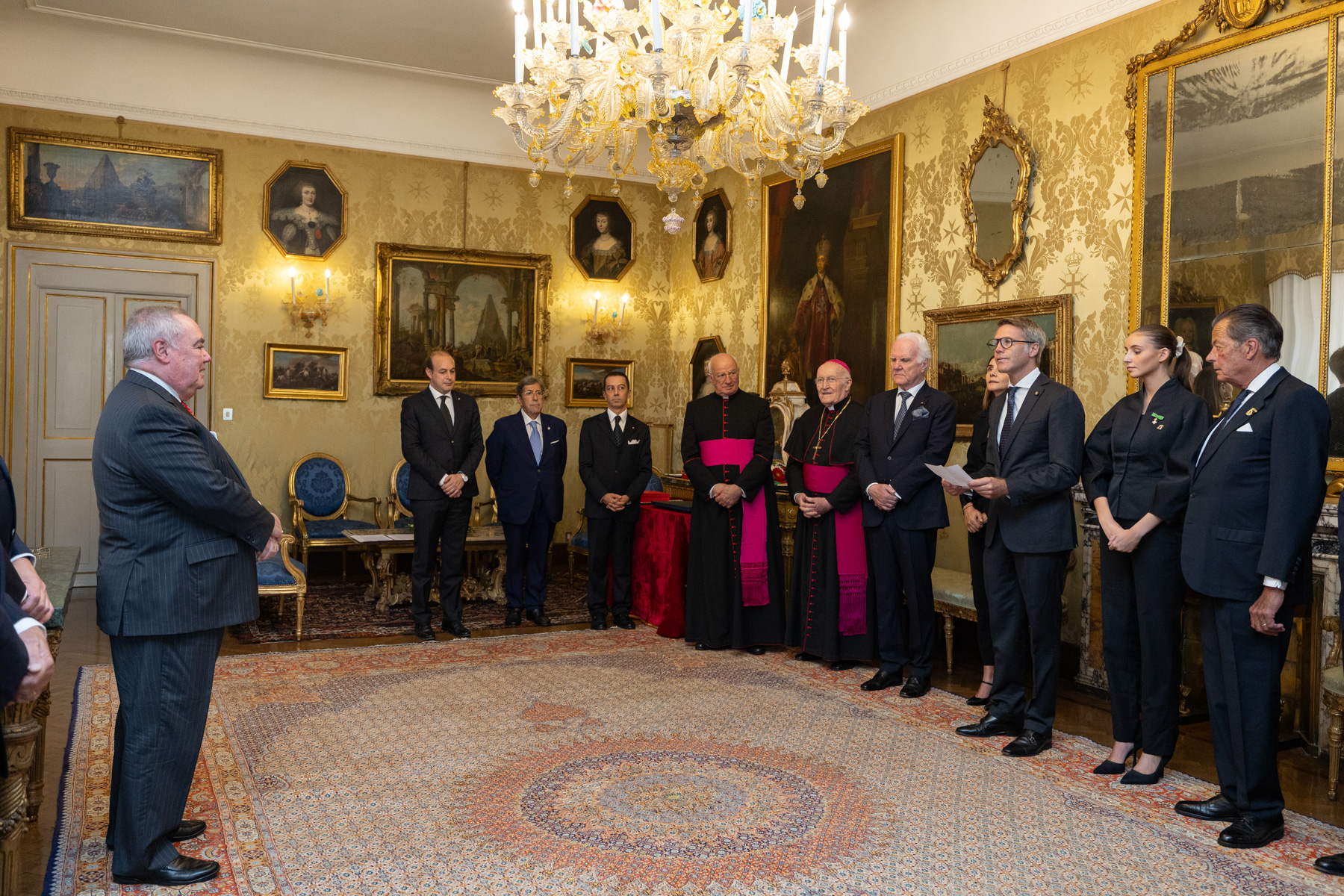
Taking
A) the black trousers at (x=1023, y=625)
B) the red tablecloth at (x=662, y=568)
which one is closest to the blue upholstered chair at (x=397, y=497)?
the red tablecloth at (x=662, y=568)

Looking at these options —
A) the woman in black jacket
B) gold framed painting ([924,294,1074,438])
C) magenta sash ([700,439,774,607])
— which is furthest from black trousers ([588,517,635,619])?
the woman in black jacket

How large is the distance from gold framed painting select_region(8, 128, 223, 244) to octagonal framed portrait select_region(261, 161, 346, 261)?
1.49 ft

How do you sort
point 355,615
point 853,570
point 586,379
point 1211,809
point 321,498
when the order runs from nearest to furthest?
1. point 1211,809
2. point 853,570
3. point 355,615
4. point 321,498
5. point 586,379

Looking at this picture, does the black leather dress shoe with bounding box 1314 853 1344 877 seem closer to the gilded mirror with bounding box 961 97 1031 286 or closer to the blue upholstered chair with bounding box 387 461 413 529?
the gilded mirror with bounding box 961 97 1031 286

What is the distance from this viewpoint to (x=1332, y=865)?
3256 millimetres

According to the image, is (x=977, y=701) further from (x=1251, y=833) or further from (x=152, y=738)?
(x=152, y=738)

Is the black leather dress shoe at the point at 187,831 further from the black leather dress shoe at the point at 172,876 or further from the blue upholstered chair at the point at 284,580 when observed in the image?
the blue upholstered chair at the point at 284,580

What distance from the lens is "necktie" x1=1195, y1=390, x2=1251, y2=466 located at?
3.65m

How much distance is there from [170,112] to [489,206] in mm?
2908

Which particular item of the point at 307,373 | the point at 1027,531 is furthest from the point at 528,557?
the point at 1027,531

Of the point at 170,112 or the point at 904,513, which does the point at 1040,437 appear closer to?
the point at 904,513

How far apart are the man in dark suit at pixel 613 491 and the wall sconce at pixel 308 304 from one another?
3418mm

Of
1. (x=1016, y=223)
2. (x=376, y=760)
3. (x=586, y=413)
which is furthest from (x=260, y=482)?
(x=1016, y=223)

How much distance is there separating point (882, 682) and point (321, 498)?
573cm
